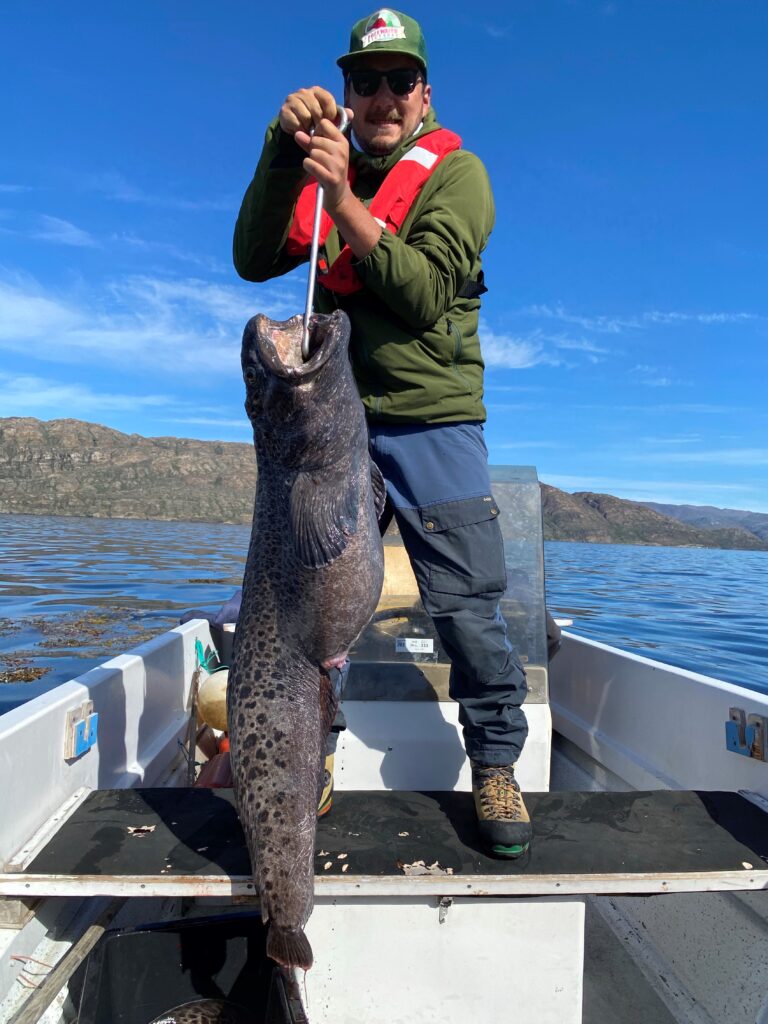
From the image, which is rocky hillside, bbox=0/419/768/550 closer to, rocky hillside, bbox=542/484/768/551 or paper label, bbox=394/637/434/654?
rocky hillside, bbox=542/484/768/551

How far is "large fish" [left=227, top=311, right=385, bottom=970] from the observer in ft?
7.07

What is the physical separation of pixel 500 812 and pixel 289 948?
3.23ft

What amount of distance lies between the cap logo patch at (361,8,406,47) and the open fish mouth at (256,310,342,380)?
129 cm

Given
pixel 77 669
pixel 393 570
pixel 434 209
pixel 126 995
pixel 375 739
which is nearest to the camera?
pixel 126 995

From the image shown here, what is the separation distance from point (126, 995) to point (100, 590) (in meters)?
16.1

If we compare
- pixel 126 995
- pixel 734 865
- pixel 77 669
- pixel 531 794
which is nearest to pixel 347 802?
pixel 531 794

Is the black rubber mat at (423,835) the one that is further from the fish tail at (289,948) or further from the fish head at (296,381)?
the fish head at (296,381)

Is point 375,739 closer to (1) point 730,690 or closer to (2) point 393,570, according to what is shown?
(2) point 393,570

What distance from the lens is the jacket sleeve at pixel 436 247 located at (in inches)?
94.4

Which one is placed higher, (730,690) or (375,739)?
(730,690)

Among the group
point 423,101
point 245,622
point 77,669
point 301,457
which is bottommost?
point 77,669

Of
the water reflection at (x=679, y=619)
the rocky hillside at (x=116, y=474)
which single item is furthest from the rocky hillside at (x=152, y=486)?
the water reflection at (x=679, y=619)

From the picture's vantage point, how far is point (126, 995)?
2508 mm

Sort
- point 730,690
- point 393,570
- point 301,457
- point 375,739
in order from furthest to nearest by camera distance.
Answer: point 393,570 < point 375,739 < point 730,690 < point 301,457
